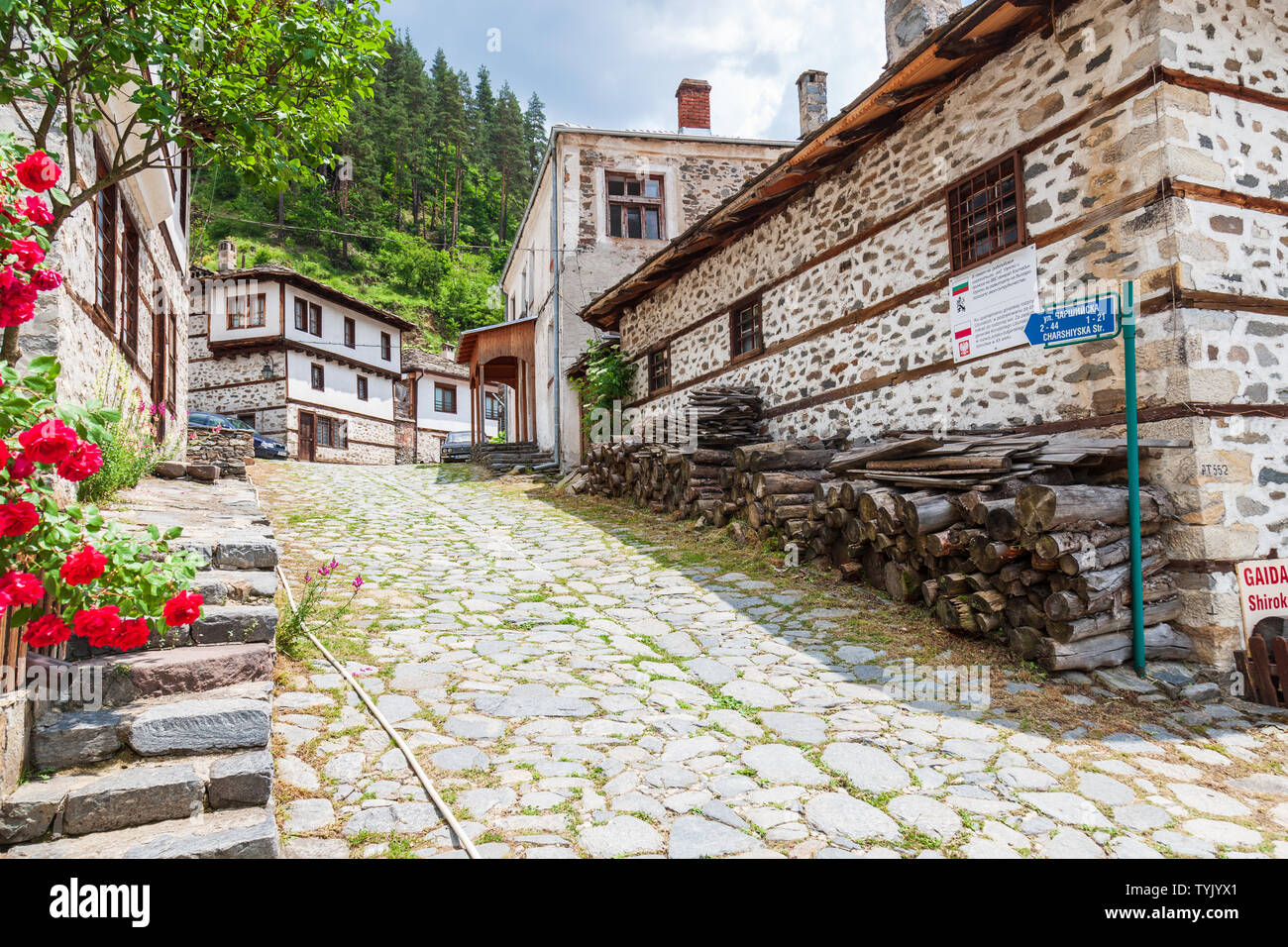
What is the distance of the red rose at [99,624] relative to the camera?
2.19m

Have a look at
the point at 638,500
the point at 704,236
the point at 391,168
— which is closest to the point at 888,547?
the point at 638,500

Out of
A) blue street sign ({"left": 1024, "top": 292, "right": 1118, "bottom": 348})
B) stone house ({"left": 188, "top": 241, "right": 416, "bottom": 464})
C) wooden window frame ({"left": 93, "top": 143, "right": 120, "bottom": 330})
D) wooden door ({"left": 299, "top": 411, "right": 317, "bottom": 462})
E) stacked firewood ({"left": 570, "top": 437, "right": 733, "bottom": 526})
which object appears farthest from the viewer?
wooden door ({"left": 299, "top": 411, "right": 317, "bottom": 462})

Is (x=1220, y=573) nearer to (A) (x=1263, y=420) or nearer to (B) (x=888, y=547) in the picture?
(A) (x=1263, y=420)

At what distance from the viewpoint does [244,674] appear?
3.14 metres

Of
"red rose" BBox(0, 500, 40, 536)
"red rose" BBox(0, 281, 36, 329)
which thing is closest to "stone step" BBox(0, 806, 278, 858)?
"red rose" BBox(0, 500, 40, 536)

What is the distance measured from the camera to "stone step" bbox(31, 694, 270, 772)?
8.12ft

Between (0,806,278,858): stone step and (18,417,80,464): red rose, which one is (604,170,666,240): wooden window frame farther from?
(0,806,278,858): stone step

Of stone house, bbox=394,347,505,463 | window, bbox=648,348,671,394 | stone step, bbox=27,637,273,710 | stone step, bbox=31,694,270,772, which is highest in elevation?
stone house, bbox=394,347,505,463

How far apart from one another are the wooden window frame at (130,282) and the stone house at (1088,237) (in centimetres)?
719

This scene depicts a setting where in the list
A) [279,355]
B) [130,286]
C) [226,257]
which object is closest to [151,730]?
[130,286]

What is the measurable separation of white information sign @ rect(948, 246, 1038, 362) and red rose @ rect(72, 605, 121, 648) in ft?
18.9

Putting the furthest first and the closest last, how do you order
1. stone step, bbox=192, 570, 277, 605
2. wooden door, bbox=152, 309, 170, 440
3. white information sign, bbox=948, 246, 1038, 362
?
wooden door, bbox=152, 309, 170, 440
white information sign, bbox=948, 246, 1038, 362
stone step, bbox=192, 570, 277, 605

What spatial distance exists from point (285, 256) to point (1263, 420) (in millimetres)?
42041

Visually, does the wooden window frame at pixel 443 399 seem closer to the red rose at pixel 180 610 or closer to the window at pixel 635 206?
the window at pixel 635 206
